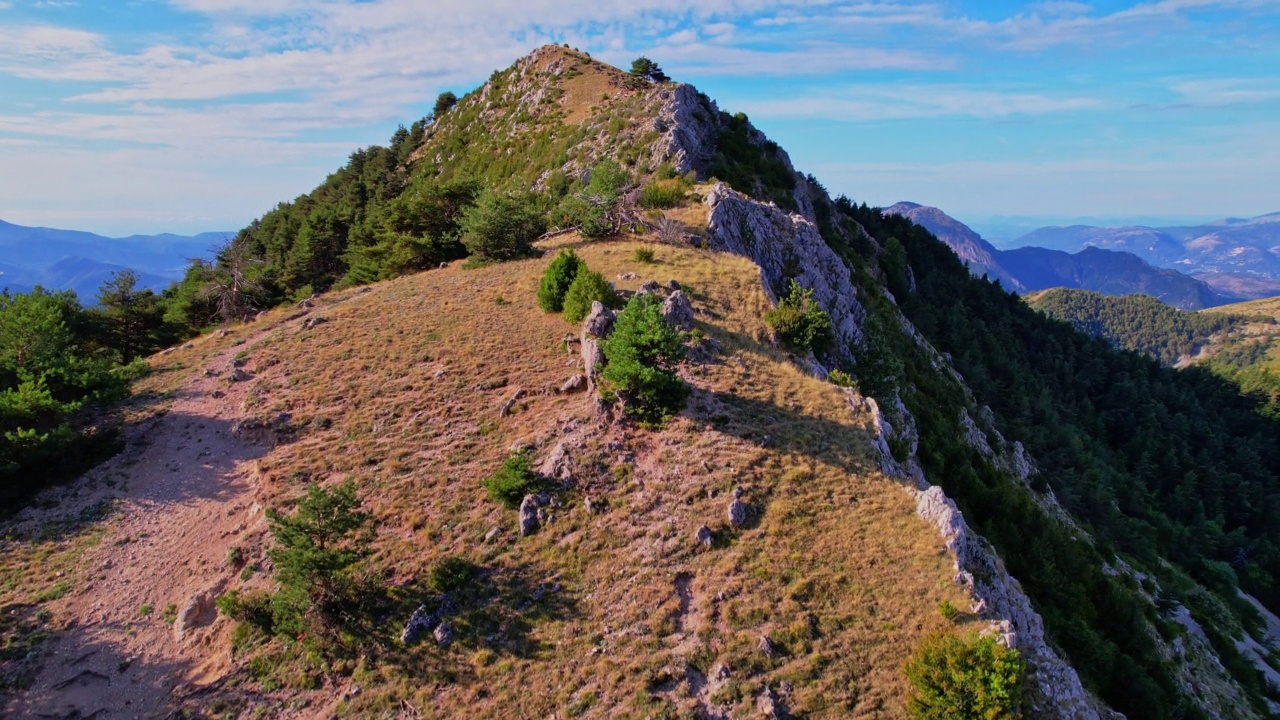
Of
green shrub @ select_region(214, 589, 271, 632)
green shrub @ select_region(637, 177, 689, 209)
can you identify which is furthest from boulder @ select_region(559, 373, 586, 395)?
green shrub @ select_region(637, 177, 689, 209)

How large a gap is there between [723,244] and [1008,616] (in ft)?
79.9

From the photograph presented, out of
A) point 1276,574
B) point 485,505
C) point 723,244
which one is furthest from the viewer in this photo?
point 1276,574

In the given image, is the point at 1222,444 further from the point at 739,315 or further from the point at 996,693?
the point at 996,693

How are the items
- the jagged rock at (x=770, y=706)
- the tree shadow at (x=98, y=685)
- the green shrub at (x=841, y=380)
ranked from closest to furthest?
the jagged rock at (x=770, y=706) → the tree shadow at (x=98, y=685) → the green shrub at (x=841, y=380)

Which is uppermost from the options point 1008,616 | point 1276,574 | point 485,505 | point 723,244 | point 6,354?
point 723,244

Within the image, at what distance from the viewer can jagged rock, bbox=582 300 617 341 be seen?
22.2 meters

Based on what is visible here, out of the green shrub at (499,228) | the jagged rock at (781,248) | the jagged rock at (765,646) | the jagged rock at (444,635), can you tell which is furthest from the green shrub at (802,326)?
the jagged rock at (444,635)

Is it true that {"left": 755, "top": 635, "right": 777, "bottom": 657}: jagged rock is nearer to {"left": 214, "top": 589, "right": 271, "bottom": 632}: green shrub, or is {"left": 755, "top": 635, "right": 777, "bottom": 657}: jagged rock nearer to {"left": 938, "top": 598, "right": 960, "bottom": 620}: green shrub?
{"left": 938, "top": 598, "right": 960, "bottom": 620}: green shrub

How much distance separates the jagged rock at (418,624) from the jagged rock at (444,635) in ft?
1.07

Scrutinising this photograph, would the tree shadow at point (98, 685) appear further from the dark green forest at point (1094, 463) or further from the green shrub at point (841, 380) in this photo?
the dark green forest at point (1094, 463)

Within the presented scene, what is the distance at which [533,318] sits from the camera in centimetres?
2689

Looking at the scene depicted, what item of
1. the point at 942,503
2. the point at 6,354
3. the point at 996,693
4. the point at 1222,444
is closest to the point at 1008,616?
the point at 942,503

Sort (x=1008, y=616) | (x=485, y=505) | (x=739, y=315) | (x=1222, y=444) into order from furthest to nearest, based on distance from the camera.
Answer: (x=1222, y=444) → (x=739, y=315) → (x=485, y=505) → (x=1008, y=616)

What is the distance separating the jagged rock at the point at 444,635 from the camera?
46.0 ft
